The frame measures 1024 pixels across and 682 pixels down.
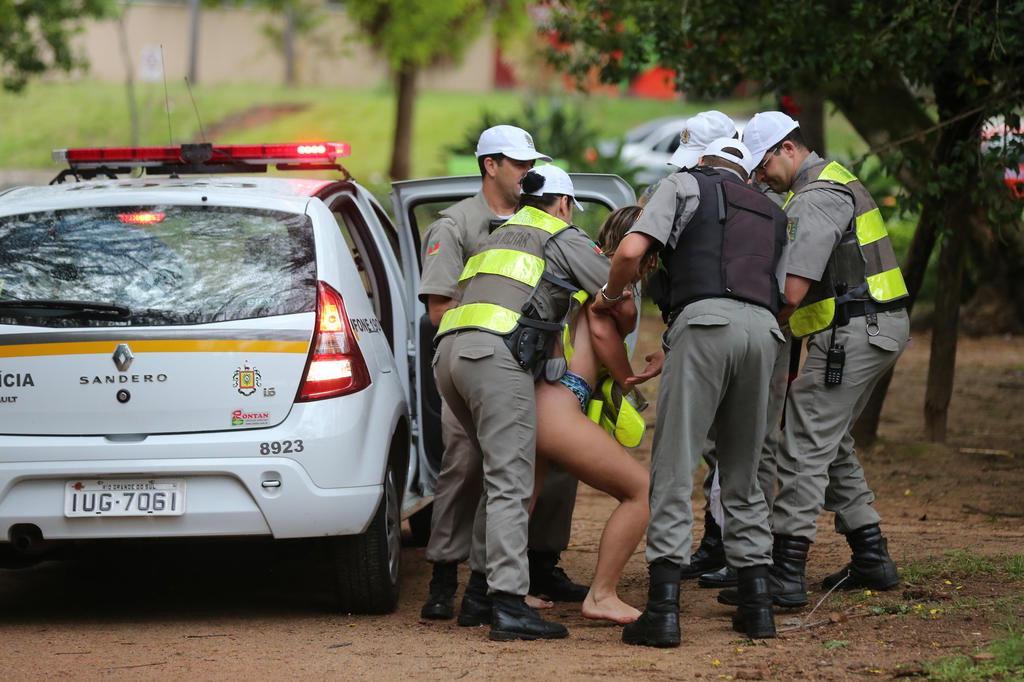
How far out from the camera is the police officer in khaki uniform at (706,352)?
5199mm

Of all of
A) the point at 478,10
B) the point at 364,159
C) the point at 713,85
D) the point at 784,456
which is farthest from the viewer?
the point at 364,159

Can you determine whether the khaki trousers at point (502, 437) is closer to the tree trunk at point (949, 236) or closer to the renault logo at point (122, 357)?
the renault logo at point (122, 357)

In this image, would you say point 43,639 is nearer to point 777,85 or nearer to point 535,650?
point 535,650

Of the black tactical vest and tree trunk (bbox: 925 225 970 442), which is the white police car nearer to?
the black tactical vest

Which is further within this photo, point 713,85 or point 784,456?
point 713,85

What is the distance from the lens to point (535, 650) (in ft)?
17.2

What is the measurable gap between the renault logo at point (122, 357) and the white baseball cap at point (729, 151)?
221 cm

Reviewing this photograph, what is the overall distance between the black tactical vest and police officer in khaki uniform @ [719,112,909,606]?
0.49 meters

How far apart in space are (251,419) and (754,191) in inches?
77.6

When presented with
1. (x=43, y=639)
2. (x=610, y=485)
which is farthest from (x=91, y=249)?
(x=610, y=485)

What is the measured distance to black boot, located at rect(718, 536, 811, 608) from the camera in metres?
5.83

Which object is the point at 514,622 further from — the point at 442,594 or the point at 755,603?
the point at 755,603

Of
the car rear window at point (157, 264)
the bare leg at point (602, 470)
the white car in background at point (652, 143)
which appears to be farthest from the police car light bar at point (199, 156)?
the white car in background at point (652, 143)

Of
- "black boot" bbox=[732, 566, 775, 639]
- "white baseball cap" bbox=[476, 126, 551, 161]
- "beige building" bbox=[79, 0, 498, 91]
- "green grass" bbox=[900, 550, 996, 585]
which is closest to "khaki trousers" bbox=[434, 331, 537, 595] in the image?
"black boot" bbox=[732, 566, 775, 639]
